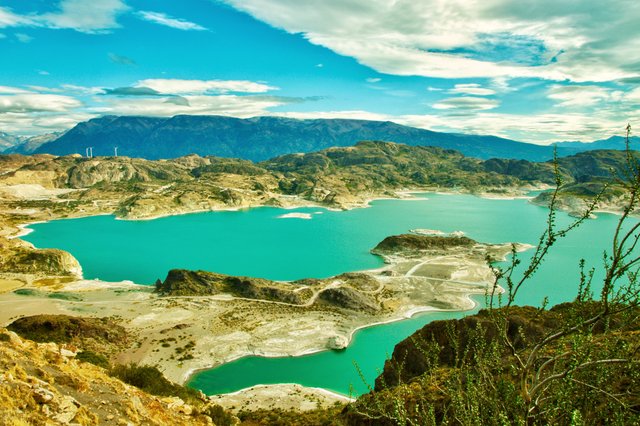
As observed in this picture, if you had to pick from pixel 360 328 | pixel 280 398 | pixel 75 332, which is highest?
pixel 75 332

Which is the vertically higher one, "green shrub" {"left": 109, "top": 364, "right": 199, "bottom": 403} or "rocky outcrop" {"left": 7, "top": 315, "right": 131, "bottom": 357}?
"green shrub" {"left": 109, "top": 364, "right": 199, "bottom": 403}

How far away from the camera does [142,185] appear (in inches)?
7859

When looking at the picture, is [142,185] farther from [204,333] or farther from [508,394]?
[508,394]

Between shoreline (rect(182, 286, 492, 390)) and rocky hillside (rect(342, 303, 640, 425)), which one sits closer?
rocky hillside (rect(342, 303, 640, 425))

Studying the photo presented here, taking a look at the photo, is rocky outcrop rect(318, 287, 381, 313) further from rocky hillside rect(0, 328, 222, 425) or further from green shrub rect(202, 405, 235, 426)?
rocky hillside rect(0, 328, 222, 425)

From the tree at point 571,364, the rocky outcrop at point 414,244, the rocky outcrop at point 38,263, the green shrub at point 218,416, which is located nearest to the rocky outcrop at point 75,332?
the green shrub at point 218,416

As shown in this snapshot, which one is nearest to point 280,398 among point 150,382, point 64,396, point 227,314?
point 150,382

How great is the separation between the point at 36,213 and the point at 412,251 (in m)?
135

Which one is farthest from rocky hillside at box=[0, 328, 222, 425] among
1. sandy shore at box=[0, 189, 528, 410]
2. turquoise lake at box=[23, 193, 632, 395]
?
sandy shore at box=[0, 189, 528, 410]

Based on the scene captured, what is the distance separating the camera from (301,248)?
95188 millimetres

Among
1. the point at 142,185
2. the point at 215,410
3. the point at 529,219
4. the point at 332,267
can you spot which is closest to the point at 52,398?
the point at 215,410

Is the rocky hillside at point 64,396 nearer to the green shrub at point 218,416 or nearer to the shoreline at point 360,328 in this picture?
the green shrub at point 218,416

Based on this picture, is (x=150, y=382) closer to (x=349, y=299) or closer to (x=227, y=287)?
(x=349, y=299)

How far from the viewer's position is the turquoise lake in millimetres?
38562
